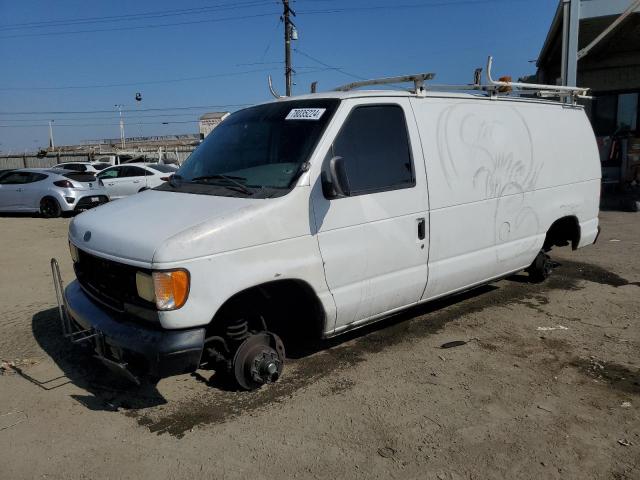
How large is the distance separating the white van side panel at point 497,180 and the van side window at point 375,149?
0.77ft

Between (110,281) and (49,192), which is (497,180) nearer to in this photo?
(110,281)

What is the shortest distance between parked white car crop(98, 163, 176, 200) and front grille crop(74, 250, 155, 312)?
12.8 m

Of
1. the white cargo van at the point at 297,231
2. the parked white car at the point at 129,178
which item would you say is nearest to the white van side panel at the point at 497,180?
the white cargo van at the point at 297,231

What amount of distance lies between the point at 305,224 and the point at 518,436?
190 cm

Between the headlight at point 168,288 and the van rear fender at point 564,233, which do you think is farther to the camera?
the van rear fender at point 564,233

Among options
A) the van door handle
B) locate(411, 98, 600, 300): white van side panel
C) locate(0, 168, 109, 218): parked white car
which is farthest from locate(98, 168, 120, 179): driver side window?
the van door handle

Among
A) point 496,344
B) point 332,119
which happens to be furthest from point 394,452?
point 332,119

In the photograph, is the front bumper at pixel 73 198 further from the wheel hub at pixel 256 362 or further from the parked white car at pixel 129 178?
the wheel hub at pixel 256 362

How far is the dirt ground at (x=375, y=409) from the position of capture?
9.71 ft

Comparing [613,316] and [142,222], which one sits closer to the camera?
[142,222]

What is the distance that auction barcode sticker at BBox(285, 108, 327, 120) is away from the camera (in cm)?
391

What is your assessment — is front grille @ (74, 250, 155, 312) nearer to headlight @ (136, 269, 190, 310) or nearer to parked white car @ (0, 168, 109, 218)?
headlight @ (136, 269, 190, 310)

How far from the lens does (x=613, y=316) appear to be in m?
5.27

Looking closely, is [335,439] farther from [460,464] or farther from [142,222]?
[142,222]
